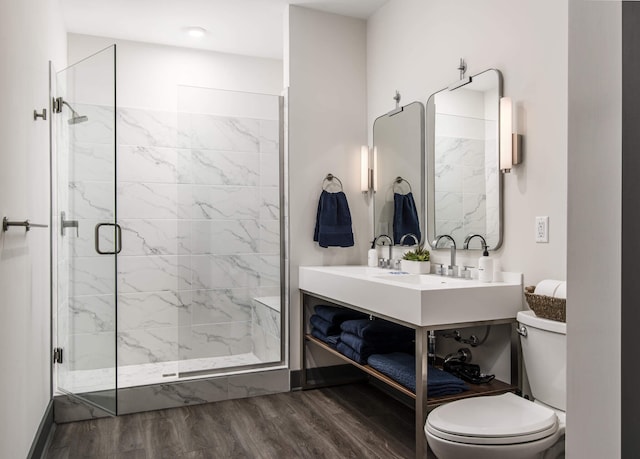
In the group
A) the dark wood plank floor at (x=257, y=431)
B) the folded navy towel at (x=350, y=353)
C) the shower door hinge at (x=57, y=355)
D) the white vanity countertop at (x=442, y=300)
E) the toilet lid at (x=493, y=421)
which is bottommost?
the dark wood plank floor at (x=257, y=431)

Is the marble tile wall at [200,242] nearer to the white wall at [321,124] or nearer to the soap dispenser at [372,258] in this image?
the white wall at [321,124]

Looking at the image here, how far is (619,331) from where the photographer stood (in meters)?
0.81

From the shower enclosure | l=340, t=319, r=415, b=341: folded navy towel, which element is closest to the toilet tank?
l=340, t=319, r=415, b=341: folded navy towel

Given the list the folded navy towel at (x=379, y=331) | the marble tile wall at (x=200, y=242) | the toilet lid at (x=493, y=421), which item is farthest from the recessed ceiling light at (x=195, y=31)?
the toilet lid at (x=493, y=421)

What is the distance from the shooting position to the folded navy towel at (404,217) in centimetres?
308

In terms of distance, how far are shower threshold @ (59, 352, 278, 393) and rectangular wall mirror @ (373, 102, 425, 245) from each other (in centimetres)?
131

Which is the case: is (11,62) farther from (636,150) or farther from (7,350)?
(636,150)

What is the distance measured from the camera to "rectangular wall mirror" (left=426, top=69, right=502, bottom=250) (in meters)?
2.41

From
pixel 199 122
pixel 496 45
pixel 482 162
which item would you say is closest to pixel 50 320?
pixel 199 122

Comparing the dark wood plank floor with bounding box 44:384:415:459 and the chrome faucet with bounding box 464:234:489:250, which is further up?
the chrome faucet with bounding box 464:234:489:250

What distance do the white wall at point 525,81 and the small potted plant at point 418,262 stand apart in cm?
7

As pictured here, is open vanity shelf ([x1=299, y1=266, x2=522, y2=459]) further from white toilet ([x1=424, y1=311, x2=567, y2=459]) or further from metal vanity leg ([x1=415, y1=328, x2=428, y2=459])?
white toilet ([x1=424, y1=311, x2=567, y2=459])

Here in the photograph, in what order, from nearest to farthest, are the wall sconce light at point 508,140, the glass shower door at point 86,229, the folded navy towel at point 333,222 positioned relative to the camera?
the wall sconce light at point 508,140
the glass shower door at point 86,229
the folded navy towel at point 333,222

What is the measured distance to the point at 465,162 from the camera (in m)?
2.61
